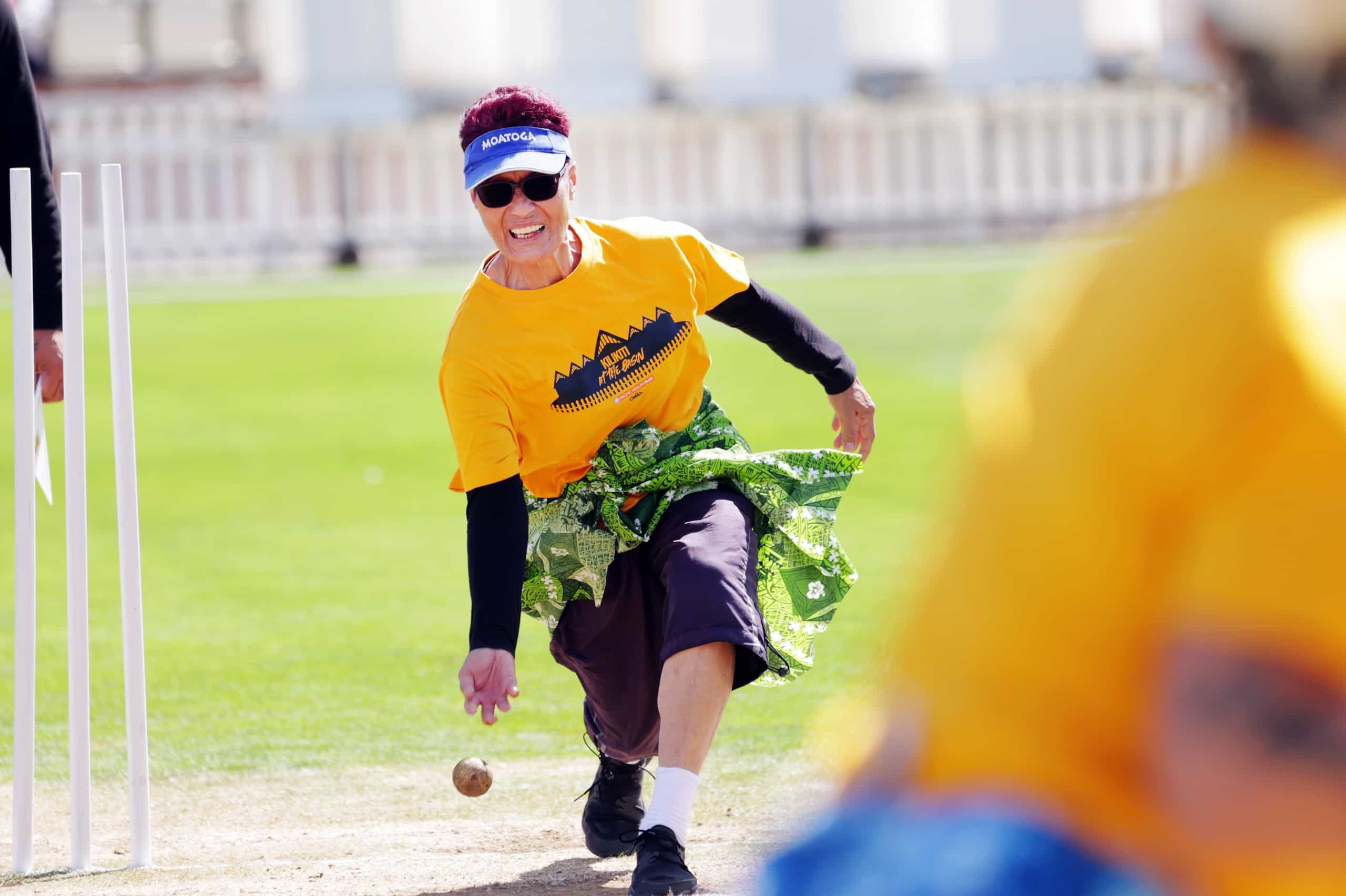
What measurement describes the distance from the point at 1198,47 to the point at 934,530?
1.31 feet

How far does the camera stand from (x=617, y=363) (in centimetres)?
387

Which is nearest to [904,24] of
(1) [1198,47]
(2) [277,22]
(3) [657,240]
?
(2) [277,22]

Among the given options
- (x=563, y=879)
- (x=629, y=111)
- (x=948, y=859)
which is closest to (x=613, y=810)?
(x=563, y=879)

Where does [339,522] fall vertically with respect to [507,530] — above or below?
below

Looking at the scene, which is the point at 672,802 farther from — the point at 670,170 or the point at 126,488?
the point at 670,170

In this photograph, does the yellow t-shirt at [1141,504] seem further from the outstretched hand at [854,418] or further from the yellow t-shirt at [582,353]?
the outstretched hand at [854,418]

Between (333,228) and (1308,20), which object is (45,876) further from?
(333,228)

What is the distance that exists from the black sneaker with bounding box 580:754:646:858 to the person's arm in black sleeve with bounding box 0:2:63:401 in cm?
152

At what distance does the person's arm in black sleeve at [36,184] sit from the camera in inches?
157

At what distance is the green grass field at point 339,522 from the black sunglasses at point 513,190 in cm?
109

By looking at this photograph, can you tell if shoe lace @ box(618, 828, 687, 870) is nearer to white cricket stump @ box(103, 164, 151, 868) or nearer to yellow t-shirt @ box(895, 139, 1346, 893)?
white cricket stump @ box(103, 164, 151, 868)

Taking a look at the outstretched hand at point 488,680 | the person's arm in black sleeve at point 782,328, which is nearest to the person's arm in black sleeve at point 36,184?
the outstretched hand at point 488,680

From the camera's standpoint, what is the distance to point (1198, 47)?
4.25 ft

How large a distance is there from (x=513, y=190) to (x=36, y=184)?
1116 millimetres
